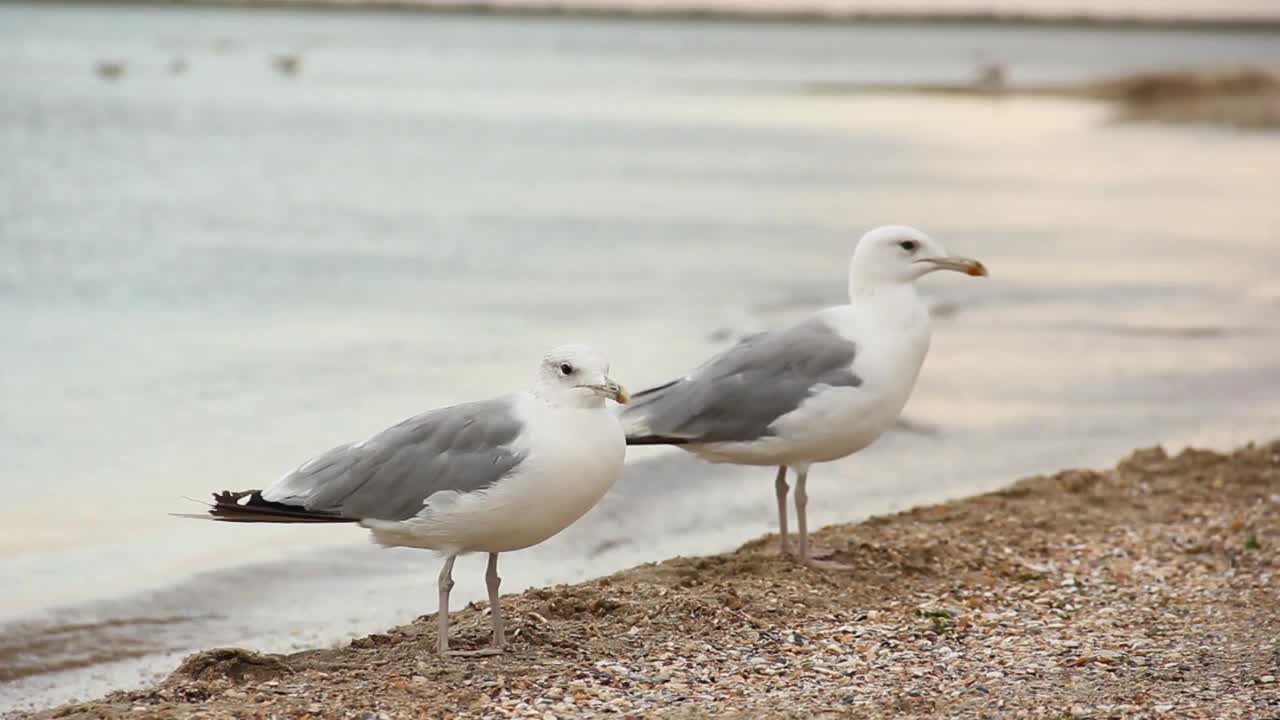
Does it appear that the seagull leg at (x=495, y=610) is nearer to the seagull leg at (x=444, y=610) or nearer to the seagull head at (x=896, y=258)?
the seagull leg at (x=444, y=610)

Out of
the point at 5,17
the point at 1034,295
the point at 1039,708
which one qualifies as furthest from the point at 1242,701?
the point at 5,17

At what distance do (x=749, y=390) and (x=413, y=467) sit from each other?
2019mm

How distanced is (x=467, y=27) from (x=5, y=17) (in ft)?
230

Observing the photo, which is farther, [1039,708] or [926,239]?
[926,239]

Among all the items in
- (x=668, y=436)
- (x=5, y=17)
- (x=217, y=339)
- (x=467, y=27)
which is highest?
(x=467, y=27)

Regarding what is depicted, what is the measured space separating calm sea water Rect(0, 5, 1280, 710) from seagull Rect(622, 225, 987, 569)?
1428mm

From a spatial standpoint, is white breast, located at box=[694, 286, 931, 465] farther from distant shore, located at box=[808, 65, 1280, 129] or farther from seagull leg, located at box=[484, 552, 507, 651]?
distant shore, located at box=[808, 65, 1280, 129]

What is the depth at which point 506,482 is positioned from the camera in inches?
240

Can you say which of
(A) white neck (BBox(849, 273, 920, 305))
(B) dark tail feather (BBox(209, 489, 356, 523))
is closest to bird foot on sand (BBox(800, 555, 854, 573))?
(A) white neck (BBox(849, 273, 920, 305))

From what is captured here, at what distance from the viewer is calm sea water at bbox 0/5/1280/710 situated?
909cm

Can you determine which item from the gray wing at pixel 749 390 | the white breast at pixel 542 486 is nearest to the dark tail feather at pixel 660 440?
the gray wing at pixel 749 390

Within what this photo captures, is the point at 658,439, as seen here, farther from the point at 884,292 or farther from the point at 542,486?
the point at 542,486

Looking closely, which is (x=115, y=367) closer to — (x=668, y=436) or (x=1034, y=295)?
(x=668, y=436)

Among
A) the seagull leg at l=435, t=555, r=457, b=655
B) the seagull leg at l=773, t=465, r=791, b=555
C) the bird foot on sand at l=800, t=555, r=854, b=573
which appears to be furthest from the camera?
the seagull leg at l=773, t=465, r=791, b=555
